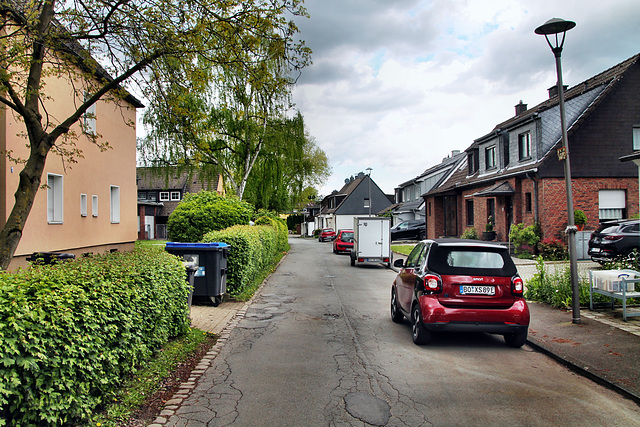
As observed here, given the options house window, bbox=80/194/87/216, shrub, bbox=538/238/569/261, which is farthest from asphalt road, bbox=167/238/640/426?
shrub, bbox=538/238/569/261

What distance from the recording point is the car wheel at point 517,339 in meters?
7.35

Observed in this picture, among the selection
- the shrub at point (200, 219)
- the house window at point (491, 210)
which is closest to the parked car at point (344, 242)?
the house window at point (491, 210)

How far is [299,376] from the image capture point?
5.90 m

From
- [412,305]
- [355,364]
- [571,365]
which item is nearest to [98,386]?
[355,364]

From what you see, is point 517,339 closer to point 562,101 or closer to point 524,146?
point 562,101

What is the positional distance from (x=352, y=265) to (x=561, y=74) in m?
16.1

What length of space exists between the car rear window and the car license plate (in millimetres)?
203

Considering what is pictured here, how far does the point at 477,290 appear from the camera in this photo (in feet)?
23.6

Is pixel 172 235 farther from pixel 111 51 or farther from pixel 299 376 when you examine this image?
pixel 299 376

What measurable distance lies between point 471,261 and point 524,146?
1989 cm

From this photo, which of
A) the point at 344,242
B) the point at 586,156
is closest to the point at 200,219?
the point at 344,242

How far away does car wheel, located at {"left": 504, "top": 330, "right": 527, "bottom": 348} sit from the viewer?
7.35 metres

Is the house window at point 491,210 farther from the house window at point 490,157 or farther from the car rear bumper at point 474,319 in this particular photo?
the car rear bumper at point 474,319

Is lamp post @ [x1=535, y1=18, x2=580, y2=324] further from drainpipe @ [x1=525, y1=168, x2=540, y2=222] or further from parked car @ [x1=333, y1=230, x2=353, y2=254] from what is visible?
parked car @ [x1=333, y1=230, x2=353, y2=254]
